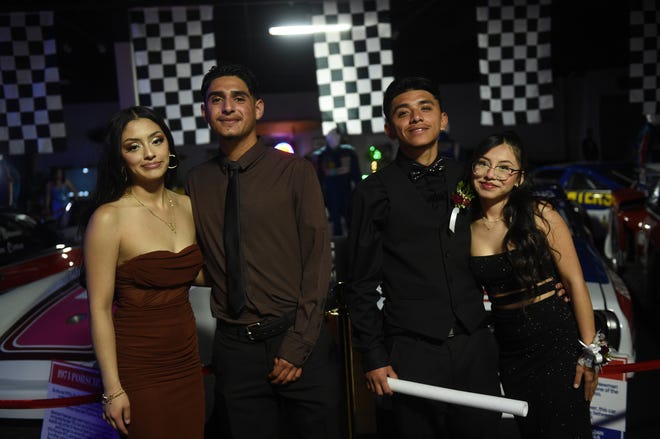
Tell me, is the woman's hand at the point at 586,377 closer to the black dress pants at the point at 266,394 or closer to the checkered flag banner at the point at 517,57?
the black dress pants at the point at 266,394

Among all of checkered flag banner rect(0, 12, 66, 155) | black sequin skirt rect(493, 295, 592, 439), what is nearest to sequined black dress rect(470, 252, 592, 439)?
black sequin skirt rect(493, 295, 592, 439)

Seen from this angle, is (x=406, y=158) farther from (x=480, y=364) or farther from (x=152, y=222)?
(x=152, y=222)

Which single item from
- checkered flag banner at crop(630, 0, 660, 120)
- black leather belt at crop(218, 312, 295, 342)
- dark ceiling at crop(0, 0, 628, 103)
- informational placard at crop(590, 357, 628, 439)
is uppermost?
dark ceiling at crop(0, 0, 628, 103)

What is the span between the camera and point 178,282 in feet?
6.88

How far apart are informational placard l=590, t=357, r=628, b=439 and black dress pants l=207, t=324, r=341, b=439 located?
1342mm

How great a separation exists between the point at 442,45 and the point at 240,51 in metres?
6.10

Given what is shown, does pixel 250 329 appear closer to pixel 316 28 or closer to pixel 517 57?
pixel 316 28

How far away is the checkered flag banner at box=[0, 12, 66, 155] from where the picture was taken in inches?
243

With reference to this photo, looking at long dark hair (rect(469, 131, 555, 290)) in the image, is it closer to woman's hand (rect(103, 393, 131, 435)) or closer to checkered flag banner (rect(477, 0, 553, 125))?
woman's hand (rect(103, 393, 131, 435))

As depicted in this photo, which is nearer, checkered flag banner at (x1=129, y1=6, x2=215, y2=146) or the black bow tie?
the black bow tie

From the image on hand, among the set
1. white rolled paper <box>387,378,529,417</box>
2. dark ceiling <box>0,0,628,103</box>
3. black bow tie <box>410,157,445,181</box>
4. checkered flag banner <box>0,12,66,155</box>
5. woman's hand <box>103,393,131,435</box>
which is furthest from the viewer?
dark ceiling <box>0,0,628,103</box>

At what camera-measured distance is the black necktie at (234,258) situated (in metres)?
2.09

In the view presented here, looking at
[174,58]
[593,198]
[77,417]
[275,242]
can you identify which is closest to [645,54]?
[593,198]

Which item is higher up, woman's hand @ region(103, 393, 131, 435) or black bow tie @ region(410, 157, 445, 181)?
black bow tie @ region(410, 157, 445, 181)
